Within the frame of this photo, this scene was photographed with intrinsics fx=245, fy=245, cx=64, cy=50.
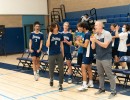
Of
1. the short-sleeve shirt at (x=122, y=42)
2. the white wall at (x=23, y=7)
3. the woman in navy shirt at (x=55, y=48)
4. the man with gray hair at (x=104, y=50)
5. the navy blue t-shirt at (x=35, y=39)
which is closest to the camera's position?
the man with gray hair at (x=104, y=50)

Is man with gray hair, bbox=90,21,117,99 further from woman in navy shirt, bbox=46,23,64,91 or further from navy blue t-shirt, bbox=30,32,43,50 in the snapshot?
navy blue t-shirt, bbox=30,32,43,50

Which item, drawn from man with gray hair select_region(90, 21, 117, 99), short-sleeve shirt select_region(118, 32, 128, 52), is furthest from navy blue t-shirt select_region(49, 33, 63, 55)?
short-sleeve shirt select_region(118, 32, 128, 52)

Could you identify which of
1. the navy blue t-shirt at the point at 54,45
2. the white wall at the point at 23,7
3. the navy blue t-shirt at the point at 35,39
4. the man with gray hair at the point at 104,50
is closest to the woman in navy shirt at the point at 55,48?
the navy blue t-shirt at the point at 54,45

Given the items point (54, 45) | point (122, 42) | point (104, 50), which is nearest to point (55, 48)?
point (54, 45)

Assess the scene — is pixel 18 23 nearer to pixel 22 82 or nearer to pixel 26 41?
pixel 26 41

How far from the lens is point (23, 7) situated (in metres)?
16.4

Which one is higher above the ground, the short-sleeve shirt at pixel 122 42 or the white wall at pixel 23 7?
the white wall at pixel 23 7

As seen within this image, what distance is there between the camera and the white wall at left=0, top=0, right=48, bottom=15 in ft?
51.3

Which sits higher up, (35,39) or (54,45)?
(35,39)

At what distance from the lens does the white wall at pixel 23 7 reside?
51.3ft

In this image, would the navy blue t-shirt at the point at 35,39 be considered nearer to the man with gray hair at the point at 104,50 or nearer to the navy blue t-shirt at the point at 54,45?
the navy blue t-shirt at the point at 54,45

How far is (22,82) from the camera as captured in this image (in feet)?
24.4

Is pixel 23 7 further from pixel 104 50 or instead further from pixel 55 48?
pixel 104 50

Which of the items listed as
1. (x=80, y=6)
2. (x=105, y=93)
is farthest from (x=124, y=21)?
(x=105, y=93)
